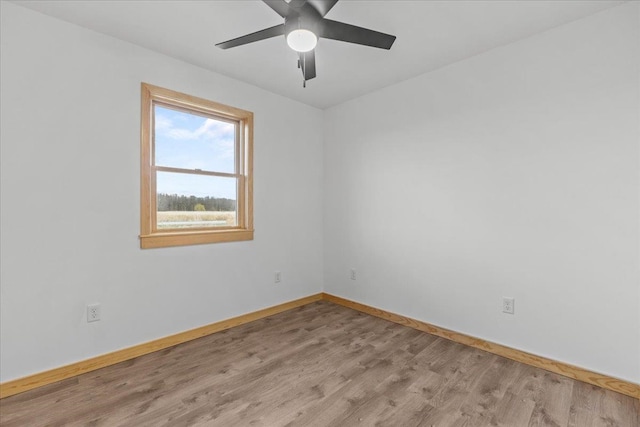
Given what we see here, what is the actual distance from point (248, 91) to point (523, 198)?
Result: 112 inches

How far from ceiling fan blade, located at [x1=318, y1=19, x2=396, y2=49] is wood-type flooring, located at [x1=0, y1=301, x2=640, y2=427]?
221 cm

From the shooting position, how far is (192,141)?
9.78ft

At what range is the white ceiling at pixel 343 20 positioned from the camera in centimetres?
201

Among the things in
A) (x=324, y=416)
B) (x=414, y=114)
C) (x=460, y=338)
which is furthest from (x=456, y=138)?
(x=324, y=416)

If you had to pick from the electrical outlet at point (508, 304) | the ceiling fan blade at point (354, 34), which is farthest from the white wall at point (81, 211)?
the electrical outlet at point (508, 304)

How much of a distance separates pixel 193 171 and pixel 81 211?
3.19 ft

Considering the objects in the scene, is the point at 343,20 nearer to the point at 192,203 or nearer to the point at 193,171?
the point at 193,171

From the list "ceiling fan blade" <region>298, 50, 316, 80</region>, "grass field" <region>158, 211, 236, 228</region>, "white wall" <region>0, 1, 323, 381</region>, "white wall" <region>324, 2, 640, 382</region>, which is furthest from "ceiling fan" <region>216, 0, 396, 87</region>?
"grass field" <region>158, 211, 236, 228</region>

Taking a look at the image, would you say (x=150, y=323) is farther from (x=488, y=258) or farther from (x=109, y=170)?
(x=488, y=258)

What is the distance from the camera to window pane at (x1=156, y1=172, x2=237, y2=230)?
2.78 metres

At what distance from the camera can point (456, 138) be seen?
279cm

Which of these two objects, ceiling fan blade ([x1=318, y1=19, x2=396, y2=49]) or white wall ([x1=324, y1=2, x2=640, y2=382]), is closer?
ceiling fan blade ([x1=318, y1=19, x2=396, y2=49])

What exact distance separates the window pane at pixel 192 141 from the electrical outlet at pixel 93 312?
4.17ft

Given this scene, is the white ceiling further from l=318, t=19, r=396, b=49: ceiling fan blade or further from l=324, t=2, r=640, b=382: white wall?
l=318, t=19, r=396, b=49: ceiling fan blade
